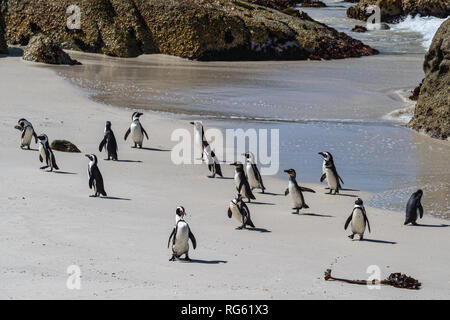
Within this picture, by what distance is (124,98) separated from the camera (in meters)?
19.5

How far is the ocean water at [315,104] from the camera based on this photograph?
1332cm

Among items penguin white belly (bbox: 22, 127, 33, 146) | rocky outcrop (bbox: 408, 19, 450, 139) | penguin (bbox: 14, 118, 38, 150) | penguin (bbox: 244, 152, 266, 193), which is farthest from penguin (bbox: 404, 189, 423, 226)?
rocky outcrop (bbox: 408, 19, 450, 139)

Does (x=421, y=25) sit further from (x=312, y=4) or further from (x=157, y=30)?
(x=157, y=30)

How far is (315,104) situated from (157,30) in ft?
32.4

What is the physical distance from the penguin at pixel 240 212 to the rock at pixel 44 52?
15693mm

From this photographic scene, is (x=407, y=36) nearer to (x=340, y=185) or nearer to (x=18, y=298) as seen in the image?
(x=340, y=185)

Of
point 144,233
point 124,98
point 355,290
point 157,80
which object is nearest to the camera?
point 355,290

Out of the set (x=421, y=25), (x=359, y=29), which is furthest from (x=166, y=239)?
(x=421, y=25)

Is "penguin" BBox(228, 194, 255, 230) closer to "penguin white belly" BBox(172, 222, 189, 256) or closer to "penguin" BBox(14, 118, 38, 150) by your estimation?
"penguin white belly" BBox(172, 222, 189, 256)

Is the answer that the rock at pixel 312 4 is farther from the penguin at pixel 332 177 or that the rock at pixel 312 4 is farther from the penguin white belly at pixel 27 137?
the penguin at pixel 332 177

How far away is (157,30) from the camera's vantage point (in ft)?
92.3

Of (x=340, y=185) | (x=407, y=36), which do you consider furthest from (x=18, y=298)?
(x=407, y=36)

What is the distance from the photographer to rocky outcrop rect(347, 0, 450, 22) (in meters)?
44.2
